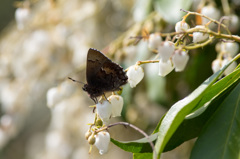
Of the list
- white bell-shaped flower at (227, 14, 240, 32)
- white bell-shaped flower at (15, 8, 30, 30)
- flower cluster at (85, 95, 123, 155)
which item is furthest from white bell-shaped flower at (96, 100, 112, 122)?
white bell-shaped flower at (15, 8, 30, 30)

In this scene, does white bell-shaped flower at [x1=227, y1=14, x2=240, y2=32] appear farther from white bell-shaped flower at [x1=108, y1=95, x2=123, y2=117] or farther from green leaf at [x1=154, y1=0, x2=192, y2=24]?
white bell-shaped flower at [x1=108, y1=95, x2=123, y2=117]

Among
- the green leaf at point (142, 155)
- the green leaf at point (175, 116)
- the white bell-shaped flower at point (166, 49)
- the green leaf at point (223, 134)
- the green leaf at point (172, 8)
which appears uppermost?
the green leaf at point (172, 8)

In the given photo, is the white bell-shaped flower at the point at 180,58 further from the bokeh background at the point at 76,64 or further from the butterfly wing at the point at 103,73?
the bokeh background at the point at 76,64

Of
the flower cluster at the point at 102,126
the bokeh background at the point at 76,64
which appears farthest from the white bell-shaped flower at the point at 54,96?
the flower cluster at the point at 102,126

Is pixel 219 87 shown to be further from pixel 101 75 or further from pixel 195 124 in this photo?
pixel 101 75

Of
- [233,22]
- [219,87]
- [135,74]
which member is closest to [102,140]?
[135,74]

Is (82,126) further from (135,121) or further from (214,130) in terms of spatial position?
(214,130)
